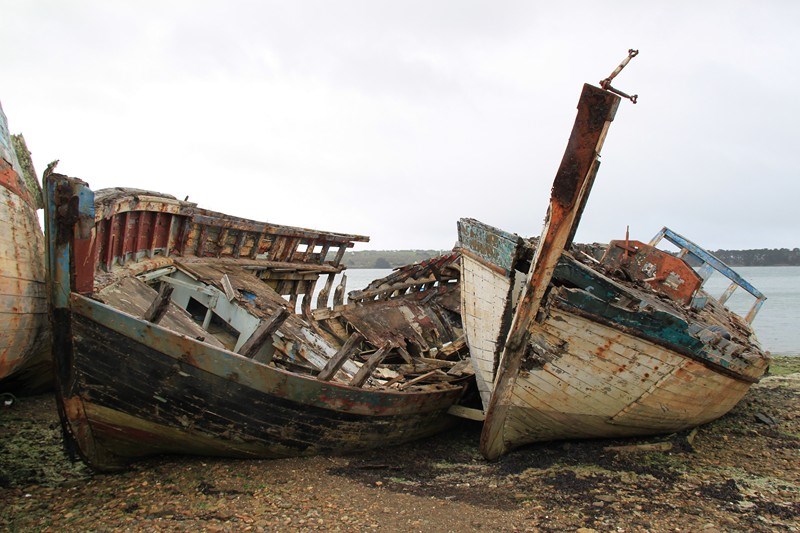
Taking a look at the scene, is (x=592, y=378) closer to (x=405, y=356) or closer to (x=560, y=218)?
(x=560, y=218)

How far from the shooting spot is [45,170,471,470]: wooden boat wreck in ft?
15.1

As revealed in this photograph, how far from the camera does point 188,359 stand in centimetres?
478

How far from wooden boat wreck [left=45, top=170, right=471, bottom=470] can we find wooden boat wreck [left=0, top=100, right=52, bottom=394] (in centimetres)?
59

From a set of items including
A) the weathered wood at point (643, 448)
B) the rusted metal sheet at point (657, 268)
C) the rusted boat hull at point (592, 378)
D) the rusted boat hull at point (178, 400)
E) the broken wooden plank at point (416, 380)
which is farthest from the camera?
the rusted metal sheet at point (657, 268)

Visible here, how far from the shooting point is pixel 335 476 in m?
5.59

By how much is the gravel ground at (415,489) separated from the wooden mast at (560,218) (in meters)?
0.95

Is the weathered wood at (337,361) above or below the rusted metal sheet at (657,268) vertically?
below

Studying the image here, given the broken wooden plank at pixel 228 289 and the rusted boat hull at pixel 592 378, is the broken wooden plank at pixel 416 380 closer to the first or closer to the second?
the rusted boat hull at pixel 592 378

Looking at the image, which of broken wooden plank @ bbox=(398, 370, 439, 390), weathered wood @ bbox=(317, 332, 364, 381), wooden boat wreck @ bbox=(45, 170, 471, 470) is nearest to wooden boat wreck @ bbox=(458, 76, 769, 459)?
broken wooden plank @ bbox=(398, 370, 439, 390)

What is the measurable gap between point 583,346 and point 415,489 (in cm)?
218

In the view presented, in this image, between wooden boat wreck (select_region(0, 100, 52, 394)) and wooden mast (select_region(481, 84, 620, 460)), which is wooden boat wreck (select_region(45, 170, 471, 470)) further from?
wooden mast (select_region(481, 84, 620, 460))

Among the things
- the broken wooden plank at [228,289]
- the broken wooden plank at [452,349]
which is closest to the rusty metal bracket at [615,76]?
the broken wooden plank at [228,289]

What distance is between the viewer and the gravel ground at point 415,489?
14.9 feet

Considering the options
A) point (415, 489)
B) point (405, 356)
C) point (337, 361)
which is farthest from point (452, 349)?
point (337, 361)
